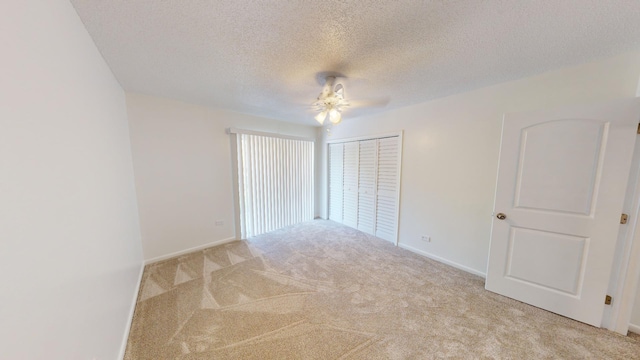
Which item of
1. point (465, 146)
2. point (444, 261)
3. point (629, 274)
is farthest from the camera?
point (444, 261)

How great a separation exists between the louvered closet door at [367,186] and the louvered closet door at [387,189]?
105 millimetres

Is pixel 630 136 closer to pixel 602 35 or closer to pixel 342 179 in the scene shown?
pixel 602 35

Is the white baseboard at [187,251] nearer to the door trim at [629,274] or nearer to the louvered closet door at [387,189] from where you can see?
the louvered closet door at [387,189]

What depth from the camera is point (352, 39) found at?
1.42 meters

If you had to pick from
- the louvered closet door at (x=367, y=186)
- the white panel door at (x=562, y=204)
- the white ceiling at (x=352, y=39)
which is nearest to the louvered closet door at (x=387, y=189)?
the louvered closet door at (x=367, y=186)

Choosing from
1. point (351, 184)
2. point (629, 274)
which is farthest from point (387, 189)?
point (629, 274)

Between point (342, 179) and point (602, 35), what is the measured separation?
3.43m

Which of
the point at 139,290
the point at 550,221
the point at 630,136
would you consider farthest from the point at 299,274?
the point at 630,136

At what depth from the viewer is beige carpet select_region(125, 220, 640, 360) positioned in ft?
4.90

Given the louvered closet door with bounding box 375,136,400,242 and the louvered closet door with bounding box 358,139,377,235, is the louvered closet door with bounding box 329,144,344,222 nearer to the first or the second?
the louvered closet door with bounding box 358,139,377,235

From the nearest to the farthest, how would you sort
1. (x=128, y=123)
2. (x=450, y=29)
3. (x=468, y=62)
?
1. (x=450, y=29)
2. (x=468, y=62)
3. (x=128, y=123)

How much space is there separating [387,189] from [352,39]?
253 centimetres

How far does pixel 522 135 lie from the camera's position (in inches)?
76.1

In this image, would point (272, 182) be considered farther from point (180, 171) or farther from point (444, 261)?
point (444, 261)
